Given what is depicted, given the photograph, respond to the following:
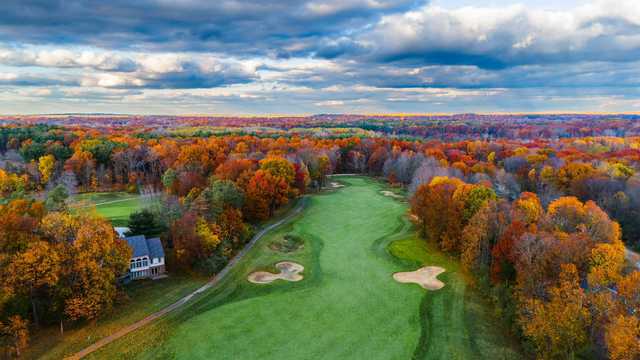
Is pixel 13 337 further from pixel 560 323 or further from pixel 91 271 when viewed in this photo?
pixel 560 323

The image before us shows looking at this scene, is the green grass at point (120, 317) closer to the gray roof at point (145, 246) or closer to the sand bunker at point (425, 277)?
the gray roof at point (145, 246)

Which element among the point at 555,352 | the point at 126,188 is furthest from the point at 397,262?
the point at 126,188

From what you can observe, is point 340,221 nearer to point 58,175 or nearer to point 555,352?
point 555,352

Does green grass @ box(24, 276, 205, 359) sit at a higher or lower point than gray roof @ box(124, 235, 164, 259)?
lower

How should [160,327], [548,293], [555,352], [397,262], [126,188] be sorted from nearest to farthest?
1. [555,352]
2. [548,293]
3. [160,327]
4. [397,262]
5. [126,188]

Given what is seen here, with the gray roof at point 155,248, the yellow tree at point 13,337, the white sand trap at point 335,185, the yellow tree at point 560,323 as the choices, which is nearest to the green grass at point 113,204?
the gray roof at point 155,248

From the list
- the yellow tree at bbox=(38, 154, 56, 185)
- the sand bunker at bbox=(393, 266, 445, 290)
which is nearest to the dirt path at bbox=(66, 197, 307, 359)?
the sand bunker at bbox=(393, 266, 445, 290)

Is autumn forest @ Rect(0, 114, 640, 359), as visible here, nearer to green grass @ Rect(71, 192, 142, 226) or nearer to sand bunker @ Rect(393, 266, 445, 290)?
sand bunker @ Rect(393, 266, 445, 290)
